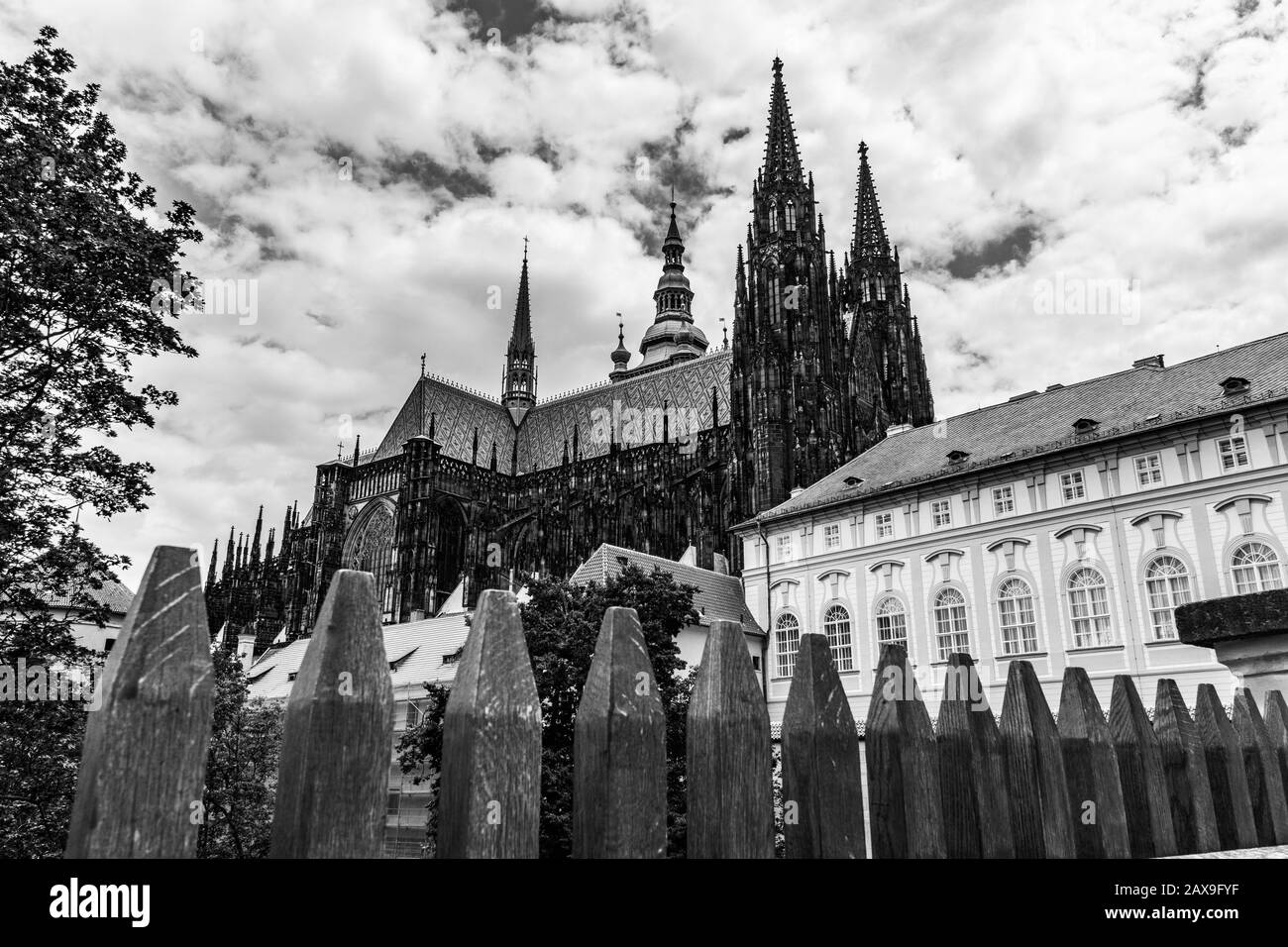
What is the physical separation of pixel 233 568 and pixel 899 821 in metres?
72.2

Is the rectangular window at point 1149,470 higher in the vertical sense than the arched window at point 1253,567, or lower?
higher

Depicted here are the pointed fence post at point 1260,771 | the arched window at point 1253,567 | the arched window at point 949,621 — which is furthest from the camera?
the arched window at point 949,621

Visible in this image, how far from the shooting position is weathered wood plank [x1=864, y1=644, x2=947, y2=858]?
2.32 m

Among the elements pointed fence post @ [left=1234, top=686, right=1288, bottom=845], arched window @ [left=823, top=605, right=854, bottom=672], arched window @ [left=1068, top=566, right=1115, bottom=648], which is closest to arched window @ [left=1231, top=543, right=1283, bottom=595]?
arched window @ [left=1068, top=566, right=1115, bottom=648]

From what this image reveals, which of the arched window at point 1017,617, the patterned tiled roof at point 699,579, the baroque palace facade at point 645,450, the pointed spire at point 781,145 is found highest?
the pointed spire at point 781,145

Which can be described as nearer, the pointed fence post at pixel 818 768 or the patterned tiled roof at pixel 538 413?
the pointed fence post at pixel 818 768

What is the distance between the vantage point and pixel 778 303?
44156 mm

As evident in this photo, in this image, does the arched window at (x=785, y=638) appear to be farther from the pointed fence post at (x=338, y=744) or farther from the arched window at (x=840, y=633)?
the pointed fence post at (x=338, y=744)

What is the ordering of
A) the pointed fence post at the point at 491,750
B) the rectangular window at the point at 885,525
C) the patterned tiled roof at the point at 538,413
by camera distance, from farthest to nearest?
the patterned tiled roof at the point at 538,413
the rectangular window at the point at 885,525
the pointed fence post at the point at 491,750

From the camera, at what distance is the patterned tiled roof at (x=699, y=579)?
30.5 meters

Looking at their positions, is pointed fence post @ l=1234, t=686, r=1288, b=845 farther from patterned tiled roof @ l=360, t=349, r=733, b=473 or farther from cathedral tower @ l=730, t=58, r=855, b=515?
patterned tiled roof @ l=360, t=349, r=733, b=473

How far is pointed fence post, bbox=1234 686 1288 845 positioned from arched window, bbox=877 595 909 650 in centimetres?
2488

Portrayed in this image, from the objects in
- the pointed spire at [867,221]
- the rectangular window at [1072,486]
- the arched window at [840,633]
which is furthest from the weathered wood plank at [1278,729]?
the pointed spire at [867,221]

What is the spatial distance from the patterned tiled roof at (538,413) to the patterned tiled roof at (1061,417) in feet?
82.6
